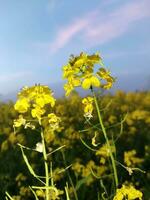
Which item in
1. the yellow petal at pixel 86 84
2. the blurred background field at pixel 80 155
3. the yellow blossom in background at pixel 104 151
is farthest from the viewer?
the blurred background field at pixel 80 155

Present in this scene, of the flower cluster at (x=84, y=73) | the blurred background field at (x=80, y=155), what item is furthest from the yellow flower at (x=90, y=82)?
the blurred background field at (x=80, y=155)

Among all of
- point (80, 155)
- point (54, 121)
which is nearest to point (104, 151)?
point (54, 121)

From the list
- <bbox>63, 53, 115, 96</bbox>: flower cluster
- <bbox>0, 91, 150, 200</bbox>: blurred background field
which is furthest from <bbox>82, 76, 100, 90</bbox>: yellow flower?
<bbox>0, 91, 150, 200</bbox>: blurred background field

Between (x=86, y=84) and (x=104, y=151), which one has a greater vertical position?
(x=86, y=84)

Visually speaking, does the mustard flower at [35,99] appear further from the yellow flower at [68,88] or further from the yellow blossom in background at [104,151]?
the yellow blossom in background at [104,151]

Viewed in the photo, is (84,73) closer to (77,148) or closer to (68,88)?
(68,88)

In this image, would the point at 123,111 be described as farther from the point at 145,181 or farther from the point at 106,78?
the point at 106,78

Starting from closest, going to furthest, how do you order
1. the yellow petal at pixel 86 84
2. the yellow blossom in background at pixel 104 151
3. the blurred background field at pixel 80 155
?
the yellow petal at pixel 86 84 → the yellow blossom in background at pixel 104 151 → the blurred background field at pixel 80 155
